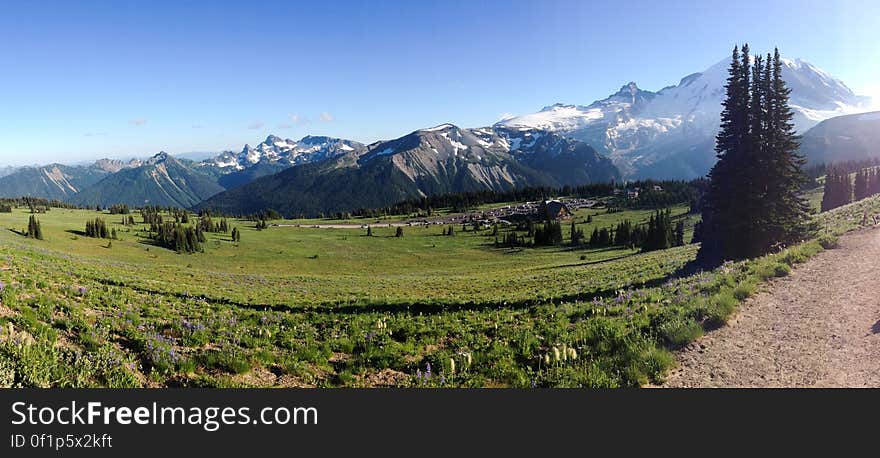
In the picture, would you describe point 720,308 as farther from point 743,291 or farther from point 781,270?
point 781,270

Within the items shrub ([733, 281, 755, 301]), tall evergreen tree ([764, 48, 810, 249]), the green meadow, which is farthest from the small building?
shrub ([733, 281, 755, 301])

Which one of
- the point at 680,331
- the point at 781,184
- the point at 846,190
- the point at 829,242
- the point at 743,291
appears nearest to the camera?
the point at 680,331

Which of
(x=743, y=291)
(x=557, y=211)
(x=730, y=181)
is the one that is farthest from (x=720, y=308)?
(x=557, y=211)

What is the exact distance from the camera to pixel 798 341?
10.6m

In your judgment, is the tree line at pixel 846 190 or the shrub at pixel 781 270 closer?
the shrub at pixel 781 270

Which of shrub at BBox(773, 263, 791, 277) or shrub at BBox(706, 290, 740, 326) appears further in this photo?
shrub at BBox(773, 263, 791, 277)

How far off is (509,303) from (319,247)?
90210mm

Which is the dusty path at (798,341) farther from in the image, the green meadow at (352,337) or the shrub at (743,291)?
the green meadow at (352,337)

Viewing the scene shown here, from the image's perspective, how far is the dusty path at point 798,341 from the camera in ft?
29.2

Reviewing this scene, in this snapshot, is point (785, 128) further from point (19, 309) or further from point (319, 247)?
point (319, 247)

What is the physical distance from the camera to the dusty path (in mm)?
8914

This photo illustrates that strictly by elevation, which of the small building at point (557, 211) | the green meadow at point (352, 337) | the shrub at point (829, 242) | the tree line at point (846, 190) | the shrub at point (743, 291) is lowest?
the green meadow at point (352, 337)

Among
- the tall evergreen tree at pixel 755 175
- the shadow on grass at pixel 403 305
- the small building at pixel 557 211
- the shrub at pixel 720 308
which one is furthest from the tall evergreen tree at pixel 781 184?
the small building at pixel 557 211

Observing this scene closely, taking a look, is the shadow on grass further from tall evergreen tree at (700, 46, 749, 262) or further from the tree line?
the tree line
